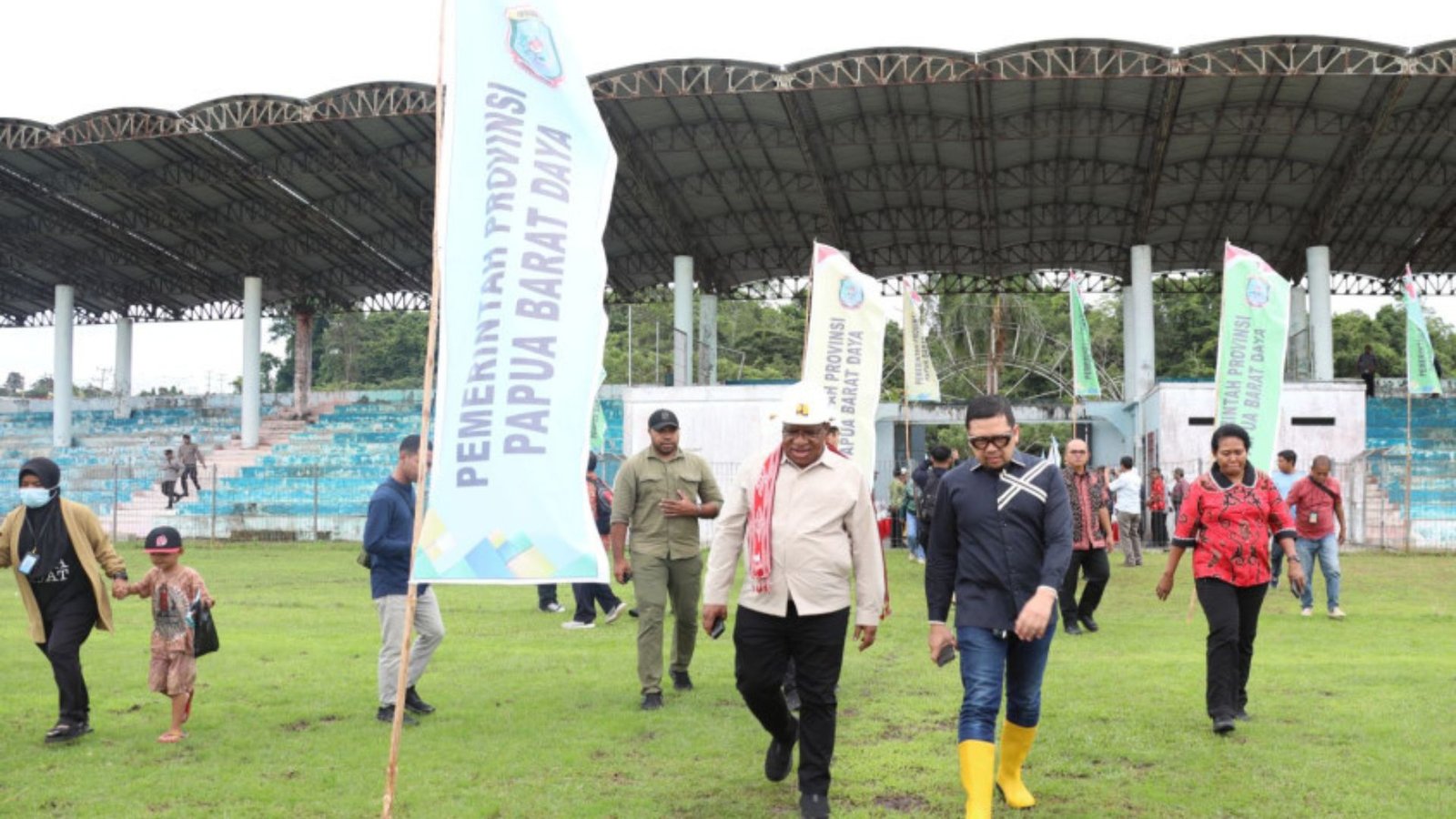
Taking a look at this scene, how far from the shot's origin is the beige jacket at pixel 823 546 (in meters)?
5.40

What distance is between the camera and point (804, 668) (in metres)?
5.41

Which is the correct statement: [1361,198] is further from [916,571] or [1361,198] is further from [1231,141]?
[916,571]

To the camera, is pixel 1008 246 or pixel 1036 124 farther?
pixel 1008 246

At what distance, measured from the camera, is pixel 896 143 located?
99.2 ft

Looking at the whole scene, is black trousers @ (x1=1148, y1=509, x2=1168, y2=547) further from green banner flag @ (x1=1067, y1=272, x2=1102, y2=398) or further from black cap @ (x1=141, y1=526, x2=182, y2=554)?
black cap @ (x1=141, y1=526, x2=182, y2=554)

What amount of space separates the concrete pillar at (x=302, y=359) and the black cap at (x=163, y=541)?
37728mm

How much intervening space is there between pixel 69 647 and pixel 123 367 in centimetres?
4342

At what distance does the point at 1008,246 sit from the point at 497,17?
34.5m

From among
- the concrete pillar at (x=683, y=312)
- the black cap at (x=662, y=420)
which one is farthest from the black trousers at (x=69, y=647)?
the concrete pillar at (x=683, y=312)

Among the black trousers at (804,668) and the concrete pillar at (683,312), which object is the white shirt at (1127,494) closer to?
the black trousers at (804,668)

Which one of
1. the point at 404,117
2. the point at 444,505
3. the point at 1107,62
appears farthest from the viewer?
the point at 404,117

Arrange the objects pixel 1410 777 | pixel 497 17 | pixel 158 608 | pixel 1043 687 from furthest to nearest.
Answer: pixel 1043 687 → pixel 158 608 → pixel 1410 777 → pixel 497 17

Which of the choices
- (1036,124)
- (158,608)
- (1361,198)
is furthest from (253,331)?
(158,608)

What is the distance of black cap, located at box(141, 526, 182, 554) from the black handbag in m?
0.31
